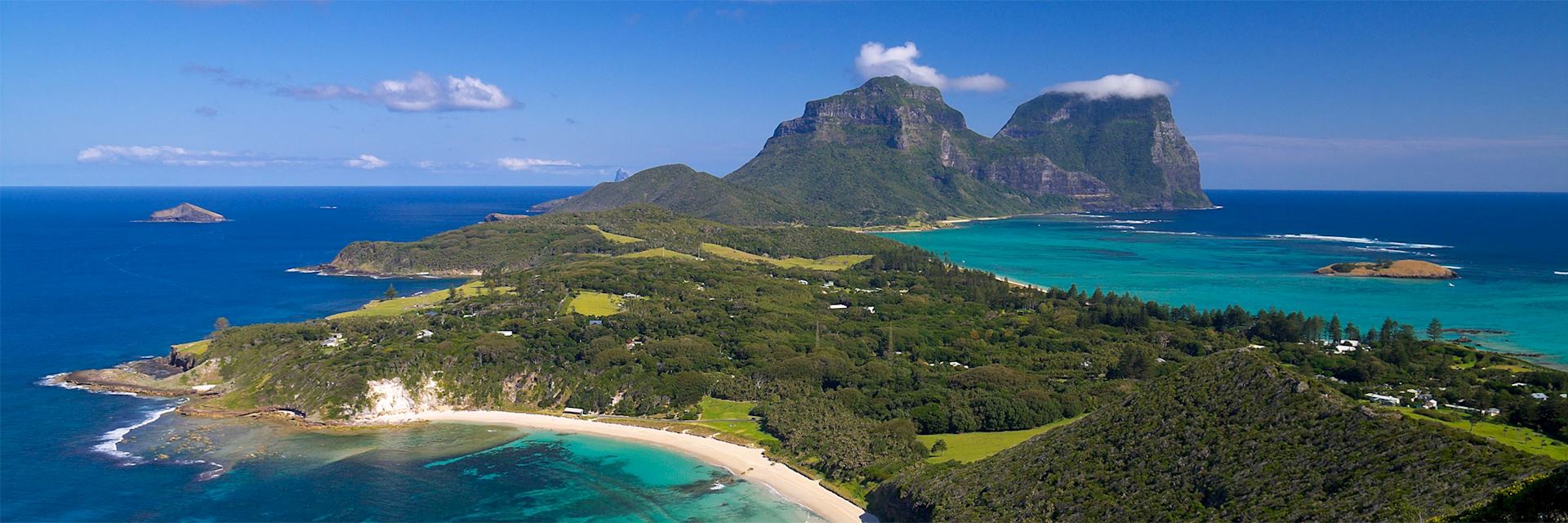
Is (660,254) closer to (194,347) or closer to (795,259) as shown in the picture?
(795,259)

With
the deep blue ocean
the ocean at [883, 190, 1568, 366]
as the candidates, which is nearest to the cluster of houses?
the ocean at [883, 190, 1568, 366]

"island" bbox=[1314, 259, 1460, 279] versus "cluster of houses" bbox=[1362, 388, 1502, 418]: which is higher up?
"island" bbox=[1314, 259, 1460, 279]

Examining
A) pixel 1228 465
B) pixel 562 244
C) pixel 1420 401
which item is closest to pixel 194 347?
pixel 562 244

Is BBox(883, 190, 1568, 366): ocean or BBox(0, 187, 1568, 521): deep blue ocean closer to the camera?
BBox(0, 187, 1568, 521): deep blue ocean

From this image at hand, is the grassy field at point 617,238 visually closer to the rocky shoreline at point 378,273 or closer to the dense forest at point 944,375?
the rocky shoreline at point 378,273

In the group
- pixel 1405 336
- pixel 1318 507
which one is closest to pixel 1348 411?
pixel 1318 507

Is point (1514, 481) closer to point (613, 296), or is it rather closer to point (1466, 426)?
point (1466, 426)

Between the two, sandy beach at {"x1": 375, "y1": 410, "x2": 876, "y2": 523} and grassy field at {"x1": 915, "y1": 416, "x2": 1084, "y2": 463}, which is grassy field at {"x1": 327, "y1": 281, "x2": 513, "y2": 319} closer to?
sandy beach at {"x1": 375, "y1": 410, "x2": 876, "y2": 523}
